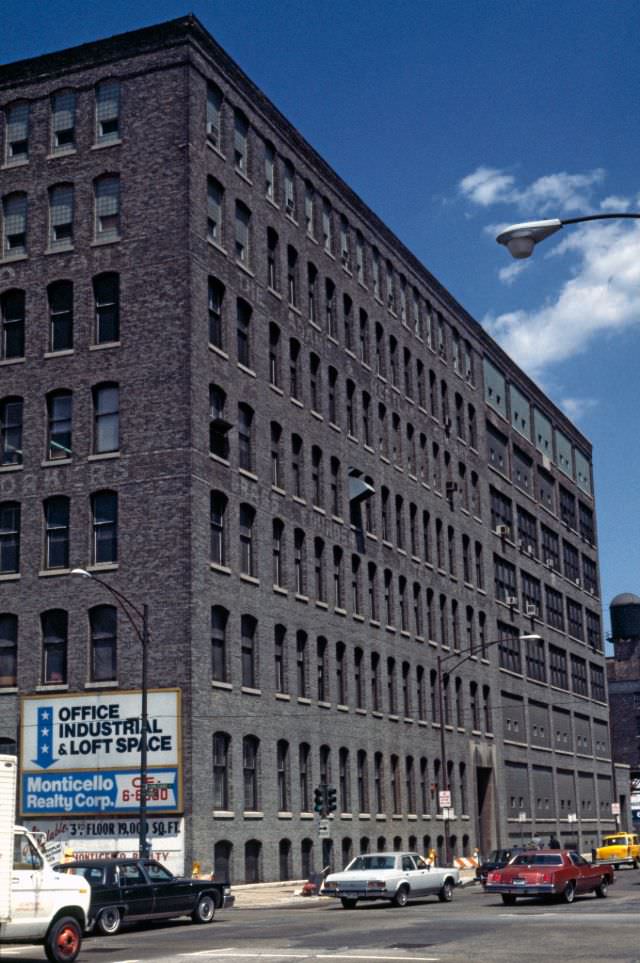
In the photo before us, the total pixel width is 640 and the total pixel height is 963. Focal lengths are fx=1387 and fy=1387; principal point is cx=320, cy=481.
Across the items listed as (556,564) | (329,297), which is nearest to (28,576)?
(329,297)

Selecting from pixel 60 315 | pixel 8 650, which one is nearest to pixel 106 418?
pixel 60 315

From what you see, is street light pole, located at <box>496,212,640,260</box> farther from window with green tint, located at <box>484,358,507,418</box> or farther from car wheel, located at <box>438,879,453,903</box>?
window with green tint, located at <box>484,358,507,418</box>

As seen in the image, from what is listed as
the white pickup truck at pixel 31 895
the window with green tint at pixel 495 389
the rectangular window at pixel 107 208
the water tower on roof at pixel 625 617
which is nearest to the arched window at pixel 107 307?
the rectangular window at pixel 107 208

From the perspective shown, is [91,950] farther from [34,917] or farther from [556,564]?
[556,564]

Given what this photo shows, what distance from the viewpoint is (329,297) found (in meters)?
64.0

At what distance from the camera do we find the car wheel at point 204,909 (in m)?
31.9

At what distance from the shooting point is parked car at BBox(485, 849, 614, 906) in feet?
115

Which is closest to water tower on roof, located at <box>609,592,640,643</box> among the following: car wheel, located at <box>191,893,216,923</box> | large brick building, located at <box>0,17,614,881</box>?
large brick building, located at <box>0,17,614,881</box>

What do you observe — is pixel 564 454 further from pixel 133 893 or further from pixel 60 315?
pixel 133 893

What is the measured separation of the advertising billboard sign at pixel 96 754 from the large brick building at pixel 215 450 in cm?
57

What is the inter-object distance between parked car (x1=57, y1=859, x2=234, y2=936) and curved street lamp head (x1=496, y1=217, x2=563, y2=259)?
58.3 feet

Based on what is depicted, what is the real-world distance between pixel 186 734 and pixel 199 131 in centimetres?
2259

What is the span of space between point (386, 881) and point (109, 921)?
911 cm

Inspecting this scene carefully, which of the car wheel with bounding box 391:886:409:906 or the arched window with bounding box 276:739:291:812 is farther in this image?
the arched window with bounding box 276:739:291:812
